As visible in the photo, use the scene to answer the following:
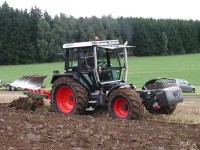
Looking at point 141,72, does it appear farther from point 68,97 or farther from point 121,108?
point 121,108

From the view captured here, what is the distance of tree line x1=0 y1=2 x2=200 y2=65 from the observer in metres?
80.8

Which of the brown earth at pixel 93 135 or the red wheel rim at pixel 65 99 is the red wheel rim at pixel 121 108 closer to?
the brown earth at pixel 93 135

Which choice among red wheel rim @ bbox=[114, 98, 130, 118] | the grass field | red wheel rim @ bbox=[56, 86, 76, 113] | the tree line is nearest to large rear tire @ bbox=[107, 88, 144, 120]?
red wheel rim @ bbox=[114, 98, 130, 118]

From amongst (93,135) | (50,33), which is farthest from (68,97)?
(50,33)

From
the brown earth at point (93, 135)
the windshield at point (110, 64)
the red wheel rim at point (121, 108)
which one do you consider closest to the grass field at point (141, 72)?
the windshield at point (110, 64)

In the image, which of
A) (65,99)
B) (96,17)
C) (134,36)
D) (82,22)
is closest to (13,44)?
(82,22)

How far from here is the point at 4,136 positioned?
8297 millimetres

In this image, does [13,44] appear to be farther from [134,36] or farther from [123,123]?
[123,123]

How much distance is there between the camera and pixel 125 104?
13039mm

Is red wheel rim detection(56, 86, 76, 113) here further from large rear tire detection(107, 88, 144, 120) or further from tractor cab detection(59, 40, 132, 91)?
large rear tire detection(107, 88, 144, 120)

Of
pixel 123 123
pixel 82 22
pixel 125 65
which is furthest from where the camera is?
pixel 82 22

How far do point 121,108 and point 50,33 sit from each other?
68776 millimetres

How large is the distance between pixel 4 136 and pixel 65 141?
3.47 feet

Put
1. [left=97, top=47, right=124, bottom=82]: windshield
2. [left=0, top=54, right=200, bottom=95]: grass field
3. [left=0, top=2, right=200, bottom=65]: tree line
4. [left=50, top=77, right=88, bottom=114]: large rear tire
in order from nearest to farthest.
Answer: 1. [left=50, top=77, right=88, bottom=114]: large rear tire
2. [left=97, top=47, right=124, bottom=82]: windshield
3. [left=0, top=54, right=200, bottom=95]: grass field
4. [left=0, top=2, right=200, bottom=65]: tree line
